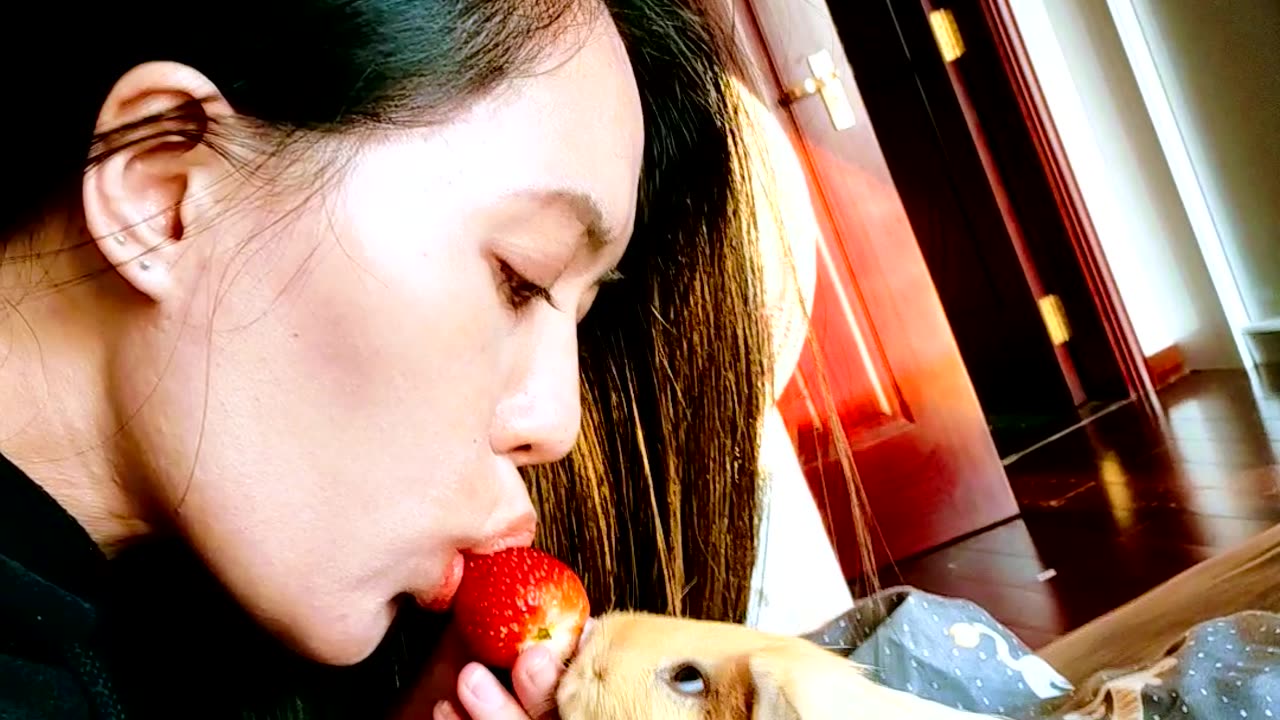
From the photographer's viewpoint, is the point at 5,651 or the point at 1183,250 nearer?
the point at 5,651

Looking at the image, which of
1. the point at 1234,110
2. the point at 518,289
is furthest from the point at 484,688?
the point at 1234,110

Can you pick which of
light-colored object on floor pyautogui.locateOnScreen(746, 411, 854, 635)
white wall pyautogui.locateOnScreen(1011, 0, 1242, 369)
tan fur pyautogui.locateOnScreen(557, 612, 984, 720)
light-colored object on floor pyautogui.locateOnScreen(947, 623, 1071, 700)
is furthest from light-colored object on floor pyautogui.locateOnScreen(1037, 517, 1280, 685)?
white wall pyautogui.locateOnScreen(1011, 0, 1242, 369)

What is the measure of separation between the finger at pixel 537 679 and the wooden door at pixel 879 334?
4.98ft

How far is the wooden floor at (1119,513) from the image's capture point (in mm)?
1772

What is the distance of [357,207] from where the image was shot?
20.8 inches

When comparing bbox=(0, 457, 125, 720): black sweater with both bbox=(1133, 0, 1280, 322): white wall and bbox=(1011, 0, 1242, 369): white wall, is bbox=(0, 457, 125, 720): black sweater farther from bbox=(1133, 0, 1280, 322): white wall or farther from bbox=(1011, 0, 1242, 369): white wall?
bbox=(1011, 0, 1242, 369): white wall

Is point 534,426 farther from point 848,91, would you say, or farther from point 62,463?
point 848,91

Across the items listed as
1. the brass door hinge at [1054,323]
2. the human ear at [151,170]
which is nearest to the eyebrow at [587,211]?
the human ear at [151,170]

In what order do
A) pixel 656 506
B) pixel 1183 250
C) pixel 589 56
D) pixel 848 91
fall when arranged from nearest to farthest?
pixel 589 56 < pixel 656 506 < pixel 848 91 < pixel 1183 250

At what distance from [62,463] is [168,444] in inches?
2.6

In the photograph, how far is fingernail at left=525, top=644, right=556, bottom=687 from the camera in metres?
0.73

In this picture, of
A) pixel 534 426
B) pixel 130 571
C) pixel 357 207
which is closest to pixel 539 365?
pixel 534 426

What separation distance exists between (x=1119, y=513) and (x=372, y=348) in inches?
72.3

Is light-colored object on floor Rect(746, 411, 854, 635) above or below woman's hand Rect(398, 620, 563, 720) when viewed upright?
below
